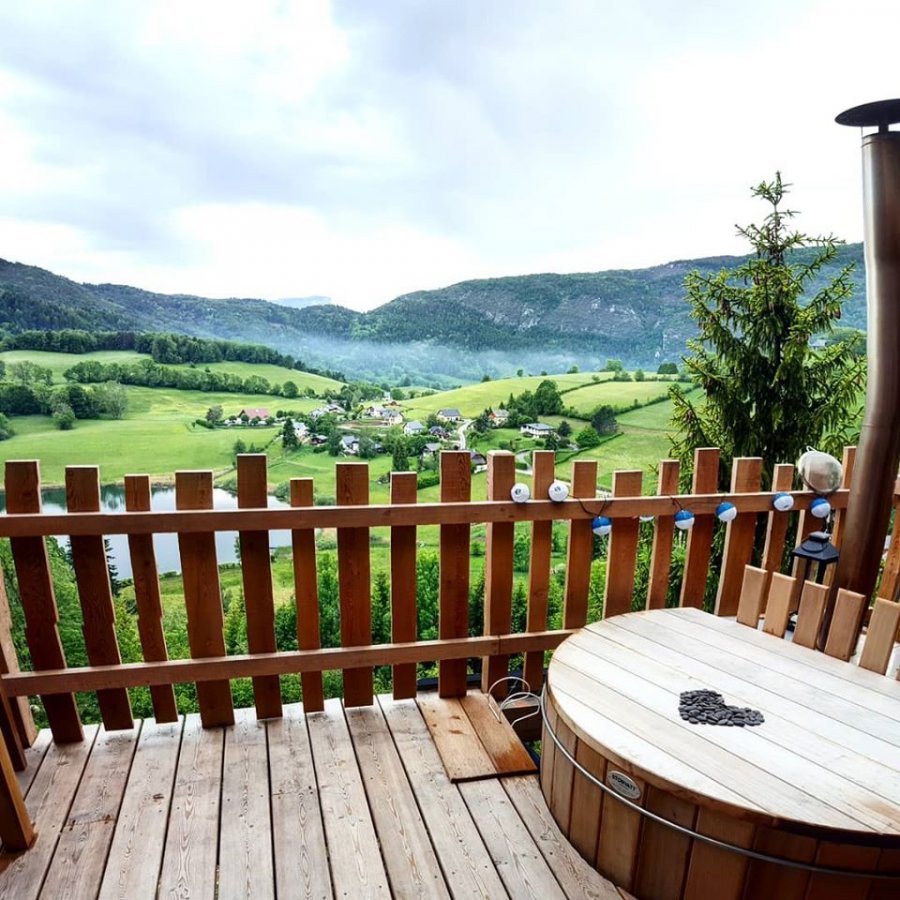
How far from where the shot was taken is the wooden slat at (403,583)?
2.26m

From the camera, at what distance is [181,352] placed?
5.59 m

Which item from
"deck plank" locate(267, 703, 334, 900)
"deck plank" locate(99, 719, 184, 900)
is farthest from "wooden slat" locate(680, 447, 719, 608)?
"deck plank" locate(99, 719, 184, 900)

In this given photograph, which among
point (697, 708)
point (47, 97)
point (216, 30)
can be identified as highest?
point (216, 30)

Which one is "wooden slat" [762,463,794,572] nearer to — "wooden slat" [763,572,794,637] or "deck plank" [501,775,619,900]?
"wooden slat" [763,572,794,637]

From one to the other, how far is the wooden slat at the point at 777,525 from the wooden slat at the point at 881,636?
2.91ft

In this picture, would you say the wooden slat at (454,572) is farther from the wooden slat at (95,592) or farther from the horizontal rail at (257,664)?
the wooden slat at (95,592)

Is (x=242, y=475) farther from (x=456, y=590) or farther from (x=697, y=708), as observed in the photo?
(x=697, y=708)

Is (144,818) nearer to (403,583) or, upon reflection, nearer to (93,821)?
(93,821)

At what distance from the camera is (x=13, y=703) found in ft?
6.82

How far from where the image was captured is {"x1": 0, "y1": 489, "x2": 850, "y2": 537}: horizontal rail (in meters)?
1.98

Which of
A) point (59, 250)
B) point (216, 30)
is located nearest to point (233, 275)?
point (59, 250)

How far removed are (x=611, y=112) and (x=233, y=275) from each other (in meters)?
5.91

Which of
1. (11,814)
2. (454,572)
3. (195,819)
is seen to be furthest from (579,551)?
(11,814)

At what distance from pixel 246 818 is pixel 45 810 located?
68cm
